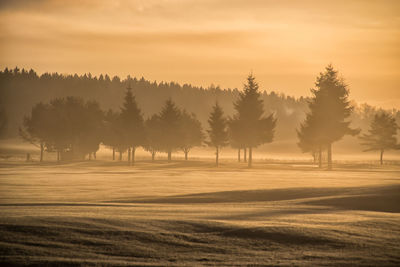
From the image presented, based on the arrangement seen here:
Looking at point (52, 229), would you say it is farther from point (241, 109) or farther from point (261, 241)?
point (241, 109)

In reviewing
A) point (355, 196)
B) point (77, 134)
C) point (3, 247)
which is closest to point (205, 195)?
point (355, 196)

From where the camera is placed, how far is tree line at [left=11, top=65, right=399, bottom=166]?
60406 mm

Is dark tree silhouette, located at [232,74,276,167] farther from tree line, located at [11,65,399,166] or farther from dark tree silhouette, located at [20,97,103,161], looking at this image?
dark tree silhouette, located at [20,97,103,161]

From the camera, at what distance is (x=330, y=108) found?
60.0m

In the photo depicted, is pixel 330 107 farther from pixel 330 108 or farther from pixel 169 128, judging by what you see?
pixel 169 128

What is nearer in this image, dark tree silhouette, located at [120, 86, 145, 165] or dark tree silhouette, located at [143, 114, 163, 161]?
dark tree silhouette, located at [120, 86, 145, 165]

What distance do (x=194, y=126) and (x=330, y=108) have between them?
3585 cm

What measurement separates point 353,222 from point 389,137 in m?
72.6

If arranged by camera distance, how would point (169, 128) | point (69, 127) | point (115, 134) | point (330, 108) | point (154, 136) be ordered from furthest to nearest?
point (154, 136) < point (69, 127) < point (169, 128) < point (115, 134) < point (330, 108)

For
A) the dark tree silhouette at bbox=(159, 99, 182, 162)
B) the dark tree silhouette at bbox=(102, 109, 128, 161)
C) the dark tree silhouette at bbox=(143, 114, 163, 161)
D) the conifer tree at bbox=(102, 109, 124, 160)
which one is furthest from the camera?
the dark tree silhouette at bbox=(143, 114, 163, 161)

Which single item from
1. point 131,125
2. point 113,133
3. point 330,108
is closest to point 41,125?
point 113,133

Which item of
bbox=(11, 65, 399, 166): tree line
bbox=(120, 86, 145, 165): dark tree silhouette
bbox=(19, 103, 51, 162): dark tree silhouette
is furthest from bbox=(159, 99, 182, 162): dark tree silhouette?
bbox=(19, 103, 51, 162): dark tree silhouette

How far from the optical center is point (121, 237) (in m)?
10.7

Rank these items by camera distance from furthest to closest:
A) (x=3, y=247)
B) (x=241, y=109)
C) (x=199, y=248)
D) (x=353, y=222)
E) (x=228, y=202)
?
(x=241, y=109) → (x=228, y=202) → (x=353, y=222) → (x=199, y=248) → (x=3, y=247)
